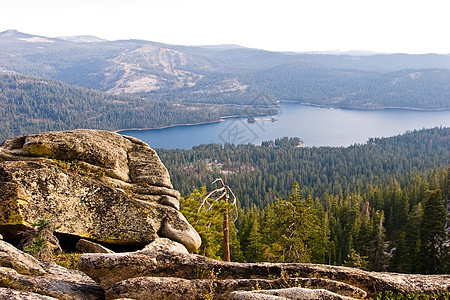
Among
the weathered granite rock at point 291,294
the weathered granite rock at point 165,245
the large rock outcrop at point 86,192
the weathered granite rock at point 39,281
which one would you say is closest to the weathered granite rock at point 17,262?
the weathered granite rock at point 39,281

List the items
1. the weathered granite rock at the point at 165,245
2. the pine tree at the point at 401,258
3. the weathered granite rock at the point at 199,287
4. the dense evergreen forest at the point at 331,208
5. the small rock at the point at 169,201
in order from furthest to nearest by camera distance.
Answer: the pine tree at the point at 401,258 < the dense evergreen forest at the point at 331,208 < the small rock at the point at 169,201 < the weathered granite rock at the point at 165,245 < the weathered granite rock at the point at 199,287

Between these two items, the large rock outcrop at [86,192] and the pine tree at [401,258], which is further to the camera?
the pine tree at [401,258]

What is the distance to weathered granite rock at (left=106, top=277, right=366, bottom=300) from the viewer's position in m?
8.12

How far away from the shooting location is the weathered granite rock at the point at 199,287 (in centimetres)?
812

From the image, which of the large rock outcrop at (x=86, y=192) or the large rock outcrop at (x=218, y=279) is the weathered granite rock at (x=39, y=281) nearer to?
the large rock outcrop at (x=218, y=279)

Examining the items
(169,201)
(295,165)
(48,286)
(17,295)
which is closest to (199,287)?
(48,286)

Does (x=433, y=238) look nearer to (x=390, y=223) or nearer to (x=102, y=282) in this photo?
(x=390, y=223)

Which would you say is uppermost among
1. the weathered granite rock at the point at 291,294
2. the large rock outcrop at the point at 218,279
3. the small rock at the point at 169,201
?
the weathered granite rock at the point at 291,294

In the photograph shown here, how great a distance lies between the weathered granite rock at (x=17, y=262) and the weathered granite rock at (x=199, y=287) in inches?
98.7

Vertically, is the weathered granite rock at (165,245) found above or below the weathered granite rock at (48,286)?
below

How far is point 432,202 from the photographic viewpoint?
37.7 m

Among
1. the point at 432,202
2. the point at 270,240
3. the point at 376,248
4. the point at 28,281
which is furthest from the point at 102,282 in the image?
the point at 376,248

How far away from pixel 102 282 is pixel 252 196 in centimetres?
11575

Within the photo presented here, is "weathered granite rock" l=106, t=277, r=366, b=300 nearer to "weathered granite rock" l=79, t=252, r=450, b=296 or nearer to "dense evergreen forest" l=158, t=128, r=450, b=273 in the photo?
"weathered granite rock" l=79, t=252, r=450, b=296
